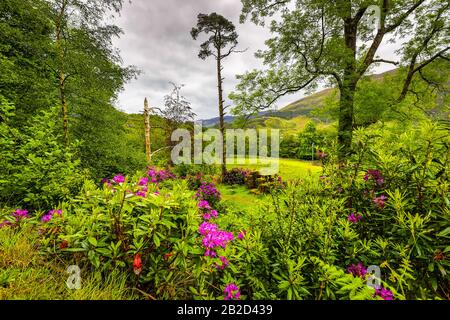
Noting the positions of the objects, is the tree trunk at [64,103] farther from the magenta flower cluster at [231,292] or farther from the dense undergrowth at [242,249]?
the magenta flower cluster at [231,292]

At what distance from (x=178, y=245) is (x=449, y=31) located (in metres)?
11.0


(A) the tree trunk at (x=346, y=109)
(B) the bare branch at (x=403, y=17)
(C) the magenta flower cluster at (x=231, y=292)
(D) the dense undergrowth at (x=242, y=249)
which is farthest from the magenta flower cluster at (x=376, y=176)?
(B) the bare branch at (x=403, y=17)

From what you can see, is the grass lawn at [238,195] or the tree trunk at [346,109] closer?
the tree trunk at [346,109]

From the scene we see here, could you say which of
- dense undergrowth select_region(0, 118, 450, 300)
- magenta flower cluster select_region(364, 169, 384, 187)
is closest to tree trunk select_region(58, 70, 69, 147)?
dense undergrowth select_region(0, 118, 450, 300)

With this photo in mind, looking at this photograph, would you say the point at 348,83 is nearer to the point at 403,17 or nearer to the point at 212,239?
the point at 403,17

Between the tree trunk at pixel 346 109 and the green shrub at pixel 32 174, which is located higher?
the tree trunk at pixel 346 109

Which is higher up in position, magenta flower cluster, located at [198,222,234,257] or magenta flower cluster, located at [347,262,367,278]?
magenta flower cluster, located at [198,222,234,257]

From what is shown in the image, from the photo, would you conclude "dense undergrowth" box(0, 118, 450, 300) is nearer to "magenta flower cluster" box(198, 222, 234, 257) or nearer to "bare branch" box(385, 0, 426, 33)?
"magenta flower cluster" box(198, 222, 234, 257)

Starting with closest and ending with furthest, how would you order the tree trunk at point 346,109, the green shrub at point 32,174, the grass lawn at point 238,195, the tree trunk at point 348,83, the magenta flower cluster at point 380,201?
the magenta flower cluster at point 380,201 < the green shrub at point 32,174 < the tree trunk at point 348,83 < the tree trunk at point 346,109 < the grass lawn at point 238,195

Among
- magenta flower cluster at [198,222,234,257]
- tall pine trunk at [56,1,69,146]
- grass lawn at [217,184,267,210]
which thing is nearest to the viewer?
magenta flower cluster at [198,222,234,257]

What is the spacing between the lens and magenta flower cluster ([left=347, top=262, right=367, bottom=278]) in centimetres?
128

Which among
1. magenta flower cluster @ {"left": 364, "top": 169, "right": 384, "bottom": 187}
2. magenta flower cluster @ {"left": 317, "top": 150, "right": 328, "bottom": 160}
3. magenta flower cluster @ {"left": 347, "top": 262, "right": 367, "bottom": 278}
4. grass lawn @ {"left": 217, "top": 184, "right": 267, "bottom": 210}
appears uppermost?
magenta flower cluster @ {"left": 317, "top": 150, "right": 328, "bottom": 160}

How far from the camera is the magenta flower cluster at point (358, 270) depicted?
1285mm

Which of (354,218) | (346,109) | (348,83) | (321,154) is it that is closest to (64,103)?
(321,154)
